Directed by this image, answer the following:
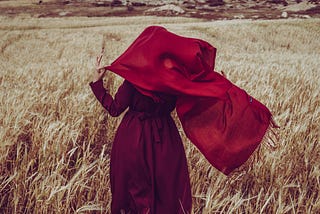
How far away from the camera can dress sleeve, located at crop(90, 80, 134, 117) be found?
69.8 inches

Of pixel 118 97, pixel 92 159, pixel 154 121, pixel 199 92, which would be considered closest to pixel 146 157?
pixel 154 121

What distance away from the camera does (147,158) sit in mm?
1774

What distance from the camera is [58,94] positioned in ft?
11.9

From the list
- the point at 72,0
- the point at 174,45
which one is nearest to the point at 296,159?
the point at 174,45

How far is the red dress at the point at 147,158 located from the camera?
176 cm

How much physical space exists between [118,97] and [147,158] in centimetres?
38

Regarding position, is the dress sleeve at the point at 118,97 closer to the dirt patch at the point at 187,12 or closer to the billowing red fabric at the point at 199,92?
the billowing red fabric at the point at 199,92

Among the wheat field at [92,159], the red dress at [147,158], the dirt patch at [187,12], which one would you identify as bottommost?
the dirt patch at [187,12]

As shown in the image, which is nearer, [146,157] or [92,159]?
[146,157]

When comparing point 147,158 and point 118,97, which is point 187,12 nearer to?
point 118,97

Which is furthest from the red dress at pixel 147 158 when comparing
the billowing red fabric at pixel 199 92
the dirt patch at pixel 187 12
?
the dirt patch at pixel 187 12

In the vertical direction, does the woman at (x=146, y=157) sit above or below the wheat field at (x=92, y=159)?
above

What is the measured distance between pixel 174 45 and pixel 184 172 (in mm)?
739

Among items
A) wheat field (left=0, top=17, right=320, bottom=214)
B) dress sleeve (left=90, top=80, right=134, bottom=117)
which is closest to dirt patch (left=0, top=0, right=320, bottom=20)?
wheat field (left=0, top=17, right=320, bottom=214)
